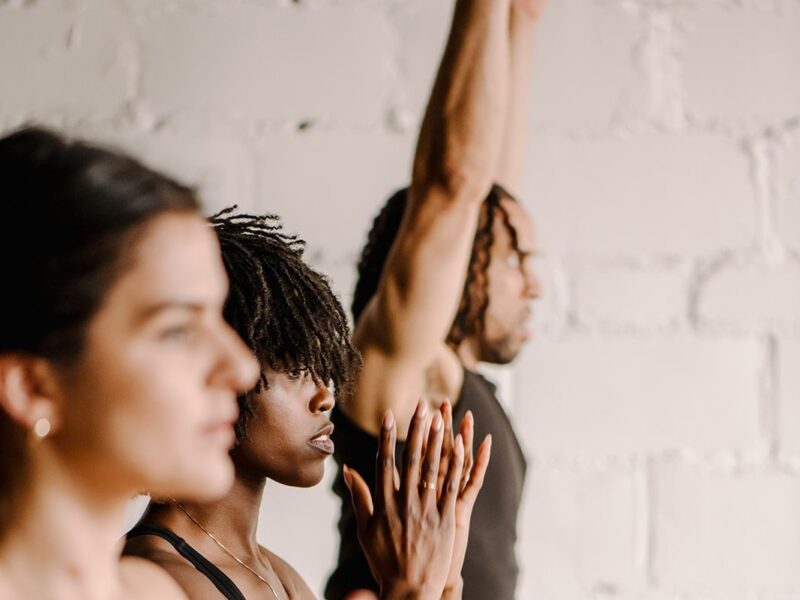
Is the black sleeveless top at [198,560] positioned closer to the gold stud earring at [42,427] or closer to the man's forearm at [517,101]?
the gold stud earring at [42,427]

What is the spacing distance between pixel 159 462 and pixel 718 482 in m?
0.73

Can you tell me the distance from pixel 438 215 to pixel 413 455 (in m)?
0.31

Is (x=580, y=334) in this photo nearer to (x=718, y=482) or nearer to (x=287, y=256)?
(x=718, y=482)

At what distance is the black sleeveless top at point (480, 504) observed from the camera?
86 cm

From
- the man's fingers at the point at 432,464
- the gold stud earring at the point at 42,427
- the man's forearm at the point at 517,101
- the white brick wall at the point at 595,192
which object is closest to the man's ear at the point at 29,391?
the gold stud earring at the point at 42,427

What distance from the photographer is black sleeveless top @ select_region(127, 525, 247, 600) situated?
0.57 metres

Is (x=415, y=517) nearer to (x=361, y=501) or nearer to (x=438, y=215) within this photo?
(x=361, y=501)

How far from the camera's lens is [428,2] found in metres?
1.02

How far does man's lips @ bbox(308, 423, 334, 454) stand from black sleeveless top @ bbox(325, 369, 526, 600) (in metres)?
0.21

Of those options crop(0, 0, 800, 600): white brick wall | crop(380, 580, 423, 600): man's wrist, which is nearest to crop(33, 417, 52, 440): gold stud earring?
crop(380, 580, 423, 600): man's wrist

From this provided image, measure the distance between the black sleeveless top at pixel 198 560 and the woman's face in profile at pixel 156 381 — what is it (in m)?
0.12

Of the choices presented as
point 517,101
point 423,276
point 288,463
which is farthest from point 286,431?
point 517,101

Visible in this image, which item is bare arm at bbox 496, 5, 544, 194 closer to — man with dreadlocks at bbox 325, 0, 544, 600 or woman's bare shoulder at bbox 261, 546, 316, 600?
man with dreadlocks at bbox 325, 0, 544, 600

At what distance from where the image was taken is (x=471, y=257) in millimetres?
963
